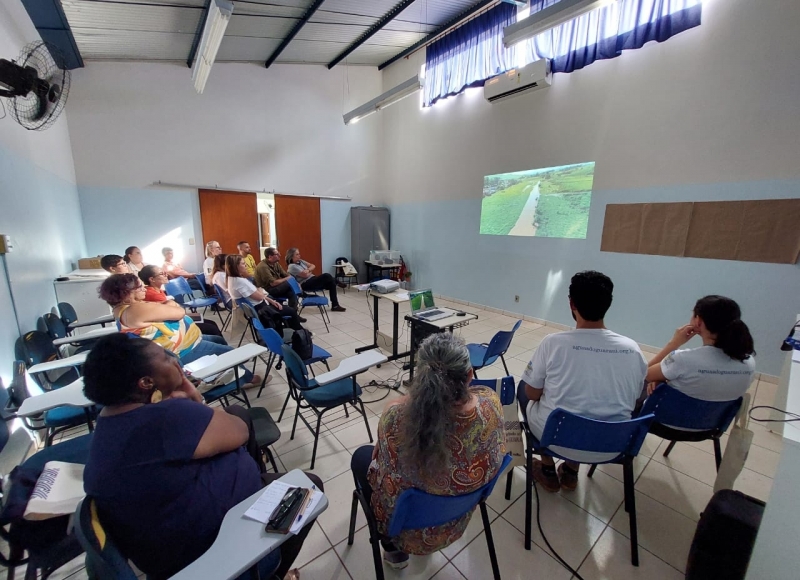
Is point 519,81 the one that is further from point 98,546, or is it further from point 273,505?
point 98,546

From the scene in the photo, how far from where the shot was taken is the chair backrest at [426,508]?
1014 millimetres

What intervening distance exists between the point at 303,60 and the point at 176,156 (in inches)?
116

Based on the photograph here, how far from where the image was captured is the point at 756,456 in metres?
2.19

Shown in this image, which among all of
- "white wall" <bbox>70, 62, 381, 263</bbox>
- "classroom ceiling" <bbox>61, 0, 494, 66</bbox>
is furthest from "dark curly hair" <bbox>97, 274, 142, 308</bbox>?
"white wall" <bbox>70, 62, 381, 263</bbox>

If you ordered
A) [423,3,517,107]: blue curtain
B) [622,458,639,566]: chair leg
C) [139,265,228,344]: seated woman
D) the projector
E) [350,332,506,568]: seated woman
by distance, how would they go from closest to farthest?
[350,332,506,568]: seated woman < [622,458,639,566]: chair leg < [139,265,228,344]: seated woman < the projector < [423,3,517,107]: blue curtain

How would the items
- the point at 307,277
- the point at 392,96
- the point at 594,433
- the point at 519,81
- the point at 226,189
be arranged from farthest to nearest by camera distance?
the point at 226,189, the point at 307,277, the point at 392,96, the point at 519,81, the point at 594,433

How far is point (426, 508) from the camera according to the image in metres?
1.05

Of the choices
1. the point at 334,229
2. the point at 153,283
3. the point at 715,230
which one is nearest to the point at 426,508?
the point at 153,283

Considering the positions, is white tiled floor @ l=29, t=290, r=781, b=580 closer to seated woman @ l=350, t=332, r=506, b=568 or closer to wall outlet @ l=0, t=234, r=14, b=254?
seated woman @ l=350, t=332, r=506, b=568

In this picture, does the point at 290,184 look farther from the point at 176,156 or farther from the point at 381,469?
the point at 381,469

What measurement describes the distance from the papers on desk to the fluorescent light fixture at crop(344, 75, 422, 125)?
4.79 meters

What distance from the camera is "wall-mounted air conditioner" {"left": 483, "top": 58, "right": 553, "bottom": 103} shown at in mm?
4141

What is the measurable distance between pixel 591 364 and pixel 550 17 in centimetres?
313

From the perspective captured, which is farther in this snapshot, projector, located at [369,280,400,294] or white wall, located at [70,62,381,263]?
white wall, located at [70,62,381,263]
